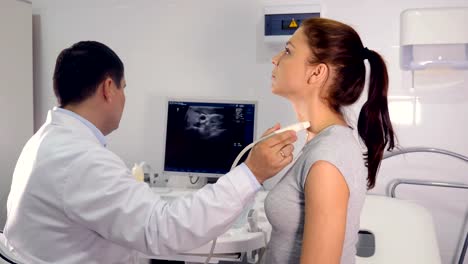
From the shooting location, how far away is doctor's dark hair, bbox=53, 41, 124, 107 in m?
1.24

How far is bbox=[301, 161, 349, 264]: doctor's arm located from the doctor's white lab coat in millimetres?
159

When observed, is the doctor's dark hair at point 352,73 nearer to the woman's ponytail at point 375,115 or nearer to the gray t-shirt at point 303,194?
the woman's ponytail at point 375,115

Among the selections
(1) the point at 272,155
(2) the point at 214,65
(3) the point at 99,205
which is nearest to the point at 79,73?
(3) the point at 99,205

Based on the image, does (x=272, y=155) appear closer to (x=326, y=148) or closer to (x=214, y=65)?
(x=326, y=148)

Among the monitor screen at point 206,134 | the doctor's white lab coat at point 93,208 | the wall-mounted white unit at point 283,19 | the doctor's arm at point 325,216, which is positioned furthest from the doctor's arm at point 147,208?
the wall-mounted white unit at point 283,19

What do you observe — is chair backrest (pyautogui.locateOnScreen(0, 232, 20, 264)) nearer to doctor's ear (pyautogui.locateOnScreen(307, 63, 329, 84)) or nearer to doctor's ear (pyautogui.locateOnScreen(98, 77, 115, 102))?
doctor's ear (pyautogui.locateOnScreen(98, 77, 115, 102))

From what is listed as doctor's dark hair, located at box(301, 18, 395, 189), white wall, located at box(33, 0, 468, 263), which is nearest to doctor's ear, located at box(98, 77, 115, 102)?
doctor's dark hair, located at box(301, 18, 395, 189)

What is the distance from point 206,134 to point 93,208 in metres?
1.03

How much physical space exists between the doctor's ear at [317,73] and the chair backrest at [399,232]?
0.79 meters

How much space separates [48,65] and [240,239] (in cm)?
165

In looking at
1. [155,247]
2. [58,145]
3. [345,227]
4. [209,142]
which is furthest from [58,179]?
[209,142]

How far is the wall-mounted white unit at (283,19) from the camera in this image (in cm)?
204

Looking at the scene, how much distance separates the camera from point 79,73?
1235 mm

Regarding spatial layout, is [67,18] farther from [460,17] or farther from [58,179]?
[460,17]
